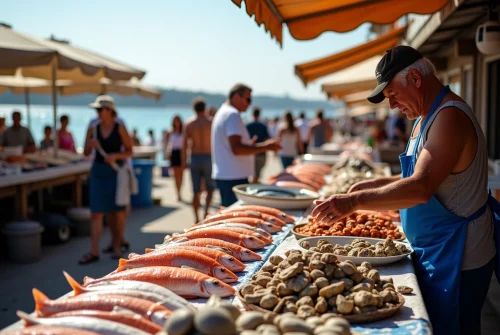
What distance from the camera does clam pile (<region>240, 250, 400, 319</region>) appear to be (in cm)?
214

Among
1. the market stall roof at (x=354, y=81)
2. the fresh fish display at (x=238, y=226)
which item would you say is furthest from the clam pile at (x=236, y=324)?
the market stall roof at (x=354, y=81)

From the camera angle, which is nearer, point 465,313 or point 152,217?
point 465,313

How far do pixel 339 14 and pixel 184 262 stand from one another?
3.25 m

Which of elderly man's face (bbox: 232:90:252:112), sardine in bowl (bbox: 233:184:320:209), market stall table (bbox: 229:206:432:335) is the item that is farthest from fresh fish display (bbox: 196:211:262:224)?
elderly man's face (bbox: 232:90:252:112)

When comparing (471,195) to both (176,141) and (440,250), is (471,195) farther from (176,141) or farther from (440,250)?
(176,141)

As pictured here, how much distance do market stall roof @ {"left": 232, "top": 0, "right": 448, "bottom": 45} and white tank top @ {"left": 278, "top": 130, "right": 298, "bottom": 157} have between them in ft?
23.5

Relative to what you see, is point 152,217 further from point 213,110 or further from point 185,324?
point 185,324

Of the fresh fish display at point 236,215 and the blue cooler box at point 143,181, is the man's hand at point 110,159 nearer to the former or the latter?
the fresh fish display at point 236,215

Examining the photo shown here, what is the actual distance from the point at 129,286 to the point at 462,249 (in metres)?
1.60

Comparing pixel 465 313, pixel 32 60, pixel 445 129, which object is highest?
pixel 32 60

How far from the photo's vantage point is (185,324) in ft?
5.71

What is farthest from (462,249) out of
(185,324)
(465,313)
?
(185,324)

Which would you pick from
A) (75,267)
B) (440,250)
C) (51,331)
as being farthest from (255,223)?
(75,267)

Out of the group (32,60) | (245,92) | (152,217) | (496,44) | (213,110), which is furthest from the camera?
(213,110)
